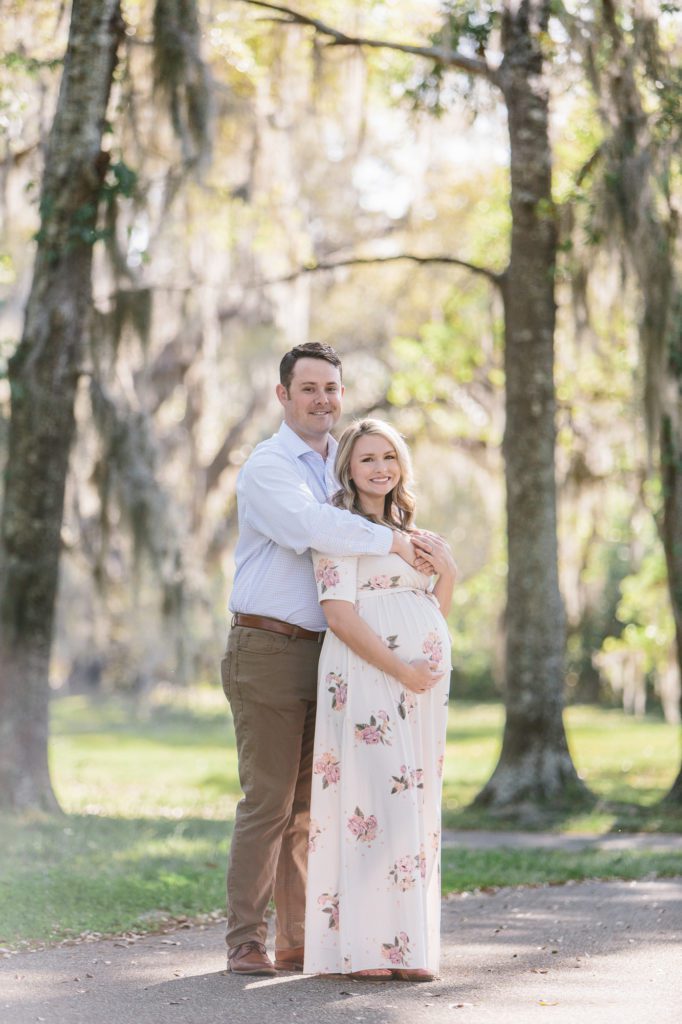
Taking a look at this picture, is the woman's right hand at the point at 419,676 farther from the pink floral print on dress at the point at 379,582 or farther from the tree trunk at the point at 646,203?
the tree trunk at the point at 646,203

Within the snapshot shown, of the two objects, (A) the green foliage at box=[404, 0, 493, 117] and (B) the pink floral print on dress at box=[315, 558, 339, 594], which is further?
(A) the green foliage at box=[404, 0, 493, 117]

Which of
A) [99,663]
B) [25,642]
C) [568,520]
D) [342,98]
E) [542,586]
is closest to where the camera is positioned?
[25,642]

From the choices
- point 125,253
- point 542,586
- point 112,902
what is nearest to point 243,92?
point 125,253

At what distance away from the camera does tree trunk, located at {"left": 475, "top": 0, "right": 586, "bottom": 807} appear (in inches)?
363

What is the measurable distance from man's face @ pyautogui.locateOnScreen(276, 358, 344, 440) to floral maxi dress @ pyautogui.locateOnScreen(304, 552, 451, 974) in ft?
1.73

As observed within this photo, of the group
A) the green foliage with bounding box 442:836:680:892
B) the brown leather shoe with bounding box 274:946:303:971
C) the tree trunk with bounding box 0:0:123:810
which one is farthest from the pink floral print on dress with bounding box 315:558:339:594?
the tree trunk with bounding box 0:0:123:810

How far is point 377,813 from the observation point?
425 centimetres

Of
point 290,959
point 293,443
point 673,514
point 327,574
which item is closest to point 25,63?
point 673,514

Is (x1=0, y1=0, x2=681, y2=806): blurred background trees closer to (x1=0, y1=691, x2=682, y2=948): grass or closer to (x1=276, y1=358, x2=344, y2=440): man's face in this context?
(x1=0, y1=691, x2=682, y2=948): grass

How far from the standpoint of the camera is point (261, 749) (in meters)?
4.39

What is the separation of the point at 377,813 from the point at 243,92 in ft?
33.5

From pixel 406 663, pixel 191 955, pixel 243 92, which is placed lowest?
pixel 191 955

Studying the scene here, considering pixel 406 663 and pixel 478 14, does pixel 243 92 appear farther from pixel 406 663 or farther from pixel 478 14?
pixel 406 663

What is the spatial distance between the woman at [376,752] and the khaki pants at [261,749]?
12cm
